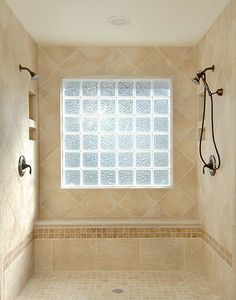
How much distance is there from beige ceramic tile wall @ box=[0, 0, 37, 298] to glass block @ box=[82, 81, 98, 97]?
555 mm

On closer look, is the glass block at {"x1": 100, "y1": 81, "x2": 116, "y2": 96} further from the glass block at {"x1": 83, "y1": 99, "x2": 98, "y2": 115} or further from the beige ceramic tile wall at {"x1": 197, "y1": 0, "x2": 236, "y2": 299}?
the beige ceramic tile wall at {"x1": 197, "y1": 0, "x2": 236, "y2": 299}

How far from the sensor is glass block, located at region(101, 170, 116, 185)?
3295 mm

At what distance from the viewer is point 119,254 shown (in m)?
3.09

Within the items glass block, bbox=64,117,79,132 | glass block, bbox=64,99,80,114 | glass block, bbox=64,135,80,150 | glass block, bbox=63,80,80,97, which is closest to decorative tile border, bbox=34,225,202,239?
glass block, bbox=64,135,80,150

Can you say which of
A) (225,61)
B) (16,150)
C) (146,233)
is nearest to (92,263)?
(146,233)

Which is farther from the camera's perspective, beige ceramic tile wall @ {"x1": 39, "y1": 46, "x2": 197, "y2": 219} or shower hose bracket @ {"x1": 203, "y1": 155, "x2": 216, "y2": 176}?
beige ceramic tile wall @ {"x1": 39, "y1": 46, "x2": 197, "y2": 219}

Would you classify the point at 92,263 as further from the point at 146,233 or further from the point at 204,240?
the point at 204,240

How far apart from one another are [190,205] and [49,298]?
59.3 inches

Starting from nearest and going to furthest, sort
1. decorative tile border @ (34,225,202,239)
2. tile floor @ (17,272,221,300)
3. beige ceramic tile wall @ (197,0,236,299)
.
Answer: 1. beige ceramic tile wall @ (197,0,236,299)
2. tile floor @ (17,272,221,300)
3. decorative tile border @ (34,225,202,239)

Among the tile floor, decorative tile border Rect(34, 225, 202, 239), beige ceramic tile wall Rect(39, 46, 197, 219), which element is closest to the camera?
the tile floor

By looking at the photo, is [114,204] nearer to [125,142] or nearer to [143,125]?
[125,142]

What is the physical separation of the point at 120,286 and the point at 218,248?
2.75ft

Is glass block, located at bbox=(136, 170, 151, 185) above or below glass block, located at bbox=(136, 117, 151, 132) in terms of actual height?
below

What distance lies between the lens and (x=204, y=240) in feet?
9.78
